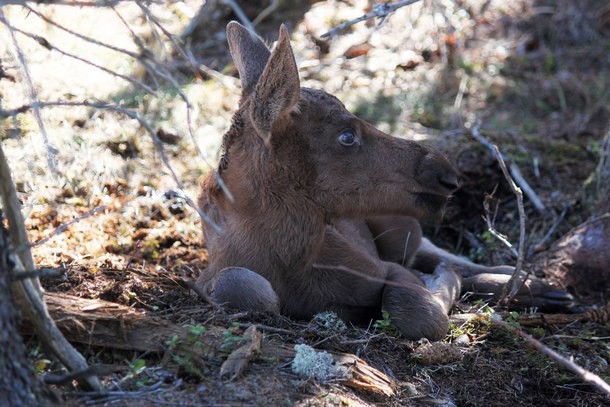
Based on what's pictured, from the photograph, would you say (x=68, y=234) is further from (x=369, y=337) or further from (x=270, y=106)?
(x=369, y=337)

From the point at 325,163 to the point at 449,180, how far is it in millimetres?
788

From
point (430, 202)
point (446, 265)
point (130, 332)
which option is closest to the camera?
point (130, 332)

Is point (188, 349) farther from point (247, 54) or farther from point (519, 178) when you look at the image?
point (519, 178)

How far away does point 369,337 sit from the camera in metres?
4.75

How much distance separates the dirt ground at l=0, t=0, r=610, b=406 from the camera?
12.9 feet

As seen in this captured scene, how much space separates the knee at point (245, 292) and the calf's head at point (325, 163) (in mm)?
517

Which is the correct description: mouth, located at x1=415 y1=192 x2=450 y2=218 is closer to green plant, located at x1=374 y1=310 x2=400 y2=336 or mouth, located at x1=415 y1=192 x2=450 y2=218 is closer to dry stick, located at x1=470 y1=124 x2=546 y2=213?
green plant, located at x1=374 y1=310 x2=400 y2=336

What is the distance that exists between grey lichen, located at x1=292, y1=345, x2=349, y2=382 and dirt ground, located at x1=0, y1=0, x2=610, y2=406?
5cm

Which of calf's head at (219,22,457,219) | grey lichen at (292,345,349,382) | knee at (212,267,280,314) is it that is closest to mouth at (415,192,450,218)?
calf's head at (219,22,457,219)

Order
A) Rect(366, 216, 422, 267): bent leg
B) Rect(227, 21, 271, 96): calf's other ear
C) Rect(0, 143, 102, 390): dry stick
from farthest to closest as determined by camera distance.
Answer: Rect(366, 216, 422, 267): bent leg, Rect(227, 21, 271, 96): calf's other ear, Rect(0, 143, 102, 390): dry stick

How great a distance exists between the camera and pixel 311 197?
505cm

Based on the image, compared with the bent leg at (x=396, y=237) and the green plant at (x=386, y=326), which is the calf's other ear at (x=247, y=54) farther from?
the green plant at (x=386, y=326)

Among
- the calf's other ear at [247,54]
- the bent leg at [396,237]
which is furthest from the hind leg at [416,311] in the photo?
the calf's other ear at [247,54]

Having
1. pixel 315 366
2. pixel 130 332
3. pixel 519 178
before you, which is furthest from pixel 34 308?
pixel 519 178
